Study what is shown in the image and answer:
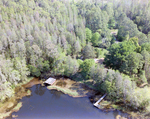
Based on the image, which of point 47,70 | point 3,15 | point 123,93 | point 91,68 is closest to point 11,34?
point 3,15

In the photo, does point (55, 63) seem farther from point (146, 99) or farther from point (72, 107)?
point (146, 99)

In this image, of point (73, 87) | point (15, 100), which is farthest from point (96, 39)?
point (15, 100)

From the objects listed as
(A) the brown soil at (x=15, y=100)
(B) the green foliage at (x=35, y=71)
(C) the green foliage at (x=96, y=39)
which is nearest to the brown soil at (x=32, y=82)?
(A) the brown soil at (x=15, y=100)

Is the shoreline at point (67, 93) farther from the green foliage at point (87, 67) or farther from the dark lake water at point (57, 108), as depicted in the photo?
the green foliage at point (87, 67)

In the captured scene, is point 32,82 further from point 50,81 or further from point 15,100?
point 15,100

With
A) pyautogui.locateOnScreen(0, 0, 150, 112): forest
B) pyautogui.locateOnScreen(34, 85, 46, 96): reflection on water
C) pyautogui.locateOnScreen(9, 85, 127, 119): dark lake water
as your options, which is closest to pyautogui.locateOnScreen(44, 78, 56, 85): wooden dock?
pyautogui.locateOnScreen(34, 85, 46, 96): reflection on water

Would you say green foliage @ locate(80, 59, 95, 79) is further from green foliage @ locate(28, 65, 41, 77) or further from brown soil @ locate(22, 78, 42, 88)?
green foliage @ locate(28, 65, 41, 77)
